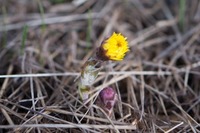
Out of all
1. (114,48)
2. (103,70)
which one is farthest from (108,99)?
(103,70)

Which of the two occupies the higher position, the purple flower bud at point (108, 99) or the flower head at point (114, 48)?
the flower head at point (114, 48)

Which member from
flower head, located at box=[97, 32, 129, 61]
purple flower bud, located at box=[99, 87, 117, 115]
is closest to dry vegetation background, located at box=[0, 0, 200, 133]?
purple flower bud, located at box=[99, 87, 117, 115]

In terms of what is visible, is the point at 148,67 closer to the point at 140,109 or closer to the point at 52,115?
the point at 140,109

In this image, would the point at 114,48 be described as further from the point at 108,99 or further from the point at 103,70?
the point at 103,70

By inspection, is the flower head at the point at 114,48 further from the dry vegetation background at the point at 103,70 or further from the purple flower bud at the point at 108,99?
the dry vegetation background at the point at 103,70

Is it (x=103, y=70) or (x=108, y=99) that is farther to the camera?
(x=103, y=70)

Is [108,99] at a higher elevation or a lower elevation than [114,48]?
lower

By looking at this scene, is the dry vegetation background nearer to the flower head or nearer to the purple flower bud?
the purple flower bud

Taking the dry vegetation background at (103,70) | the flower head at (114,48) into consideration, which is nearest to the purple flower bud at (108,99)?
the dry vegetation background at (103,70)

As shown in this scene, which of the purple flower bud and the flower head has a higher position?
the flower head
